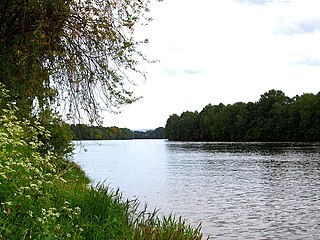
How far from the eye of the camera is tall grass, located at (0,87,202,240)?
5.91 metres

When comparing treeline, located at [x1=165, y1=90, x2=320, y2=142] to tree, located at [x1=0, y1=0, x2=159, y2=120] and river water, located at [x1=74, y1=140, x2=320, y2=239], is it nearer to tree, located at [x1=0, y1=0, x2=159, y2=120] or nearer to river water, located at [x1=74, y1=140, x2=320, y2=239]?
river water, located at [x1=74, y1=140, x2=320, y2=239]

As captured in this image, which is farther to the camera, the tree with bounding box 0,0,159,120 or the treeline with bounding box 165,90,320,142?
the treeline with bounding box 165,90,320,142

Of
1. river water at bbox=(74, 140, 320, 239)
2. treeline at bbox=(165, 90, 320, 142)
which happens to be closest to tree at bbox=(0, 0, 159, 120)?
river water at bbox=(74, 140, 320, 239)

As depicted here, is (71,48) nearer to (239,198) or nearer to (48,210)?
(48,210)

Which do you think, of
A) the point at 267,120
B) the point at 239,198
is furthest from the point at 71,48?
the point at 267,120

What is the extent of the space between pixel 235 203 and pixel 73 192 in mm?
11932

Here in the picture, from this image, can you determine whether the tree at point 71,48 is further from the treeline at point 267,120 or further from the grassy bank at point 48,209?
the treeline at point 267,120

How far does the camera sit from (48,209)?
20.8ft

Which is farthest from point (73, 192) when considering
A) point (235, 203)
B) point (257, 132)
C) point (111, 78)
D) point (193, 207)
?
point (257, 132)

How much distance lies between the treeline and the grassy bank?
92.9 meters

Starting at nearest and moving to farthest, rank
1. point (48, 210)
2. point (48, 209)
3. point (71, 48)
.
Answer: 1. point (48, 210)
2. point (48, 209)
3. point (71, 48)

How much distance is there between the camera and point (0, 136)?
6.25 metres

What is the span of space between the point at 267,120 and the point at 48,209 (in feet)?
367

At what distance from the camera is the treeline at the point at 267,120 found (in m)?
100
